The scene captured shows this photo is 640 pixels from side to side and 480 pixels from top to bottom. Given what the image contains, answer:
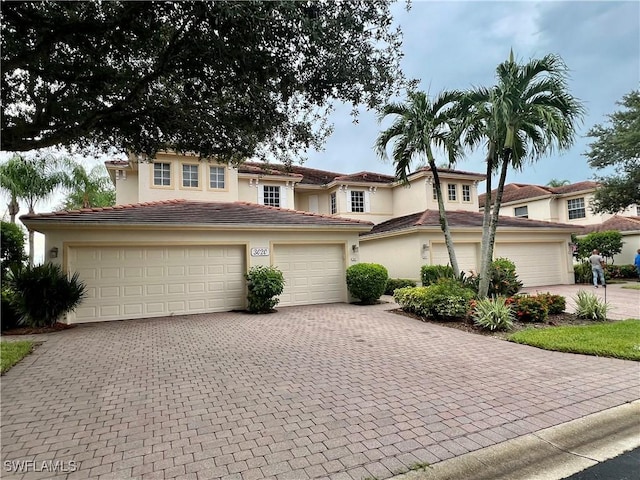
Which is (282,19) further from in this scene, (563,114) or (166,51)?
(563,114)

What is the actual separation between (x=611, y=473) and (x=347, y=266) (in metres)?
10.8

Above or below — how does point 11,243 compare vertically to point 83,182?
below

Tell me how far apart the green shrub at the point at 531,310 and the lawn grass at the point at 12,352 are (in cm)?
1088

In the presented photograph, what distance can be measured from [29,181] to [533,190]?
35.0 metres

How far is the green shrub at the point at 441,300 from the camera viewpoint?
920 cm

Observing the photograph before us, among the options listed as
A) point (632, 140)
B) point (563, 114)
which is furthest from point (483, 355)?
point (632, 140)

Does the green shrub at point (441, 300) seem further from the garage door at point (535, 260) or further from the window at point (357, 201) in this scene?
the window at point (357, 201)

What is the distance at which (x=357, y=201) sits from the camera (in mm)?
21062

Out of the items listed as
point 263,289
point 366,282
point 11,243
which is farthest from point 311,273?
point 11,243

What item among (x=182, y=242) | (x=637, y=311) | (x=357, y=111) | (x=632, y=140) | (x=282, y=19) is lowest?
(x=637, y=311)

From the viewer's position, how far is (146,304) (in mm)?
10828

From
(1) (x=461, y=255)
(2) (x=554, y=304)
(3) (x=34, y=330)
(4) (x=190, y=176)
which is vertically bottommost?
(3) (x=34, y=330)

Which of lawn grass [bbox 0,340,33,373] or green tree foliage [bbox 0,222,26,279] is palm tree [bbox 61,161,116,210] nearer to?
green tree foliage [bbox 0,222,26,279]

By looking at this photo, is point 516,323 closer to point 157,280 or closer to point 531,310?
point 531,310
